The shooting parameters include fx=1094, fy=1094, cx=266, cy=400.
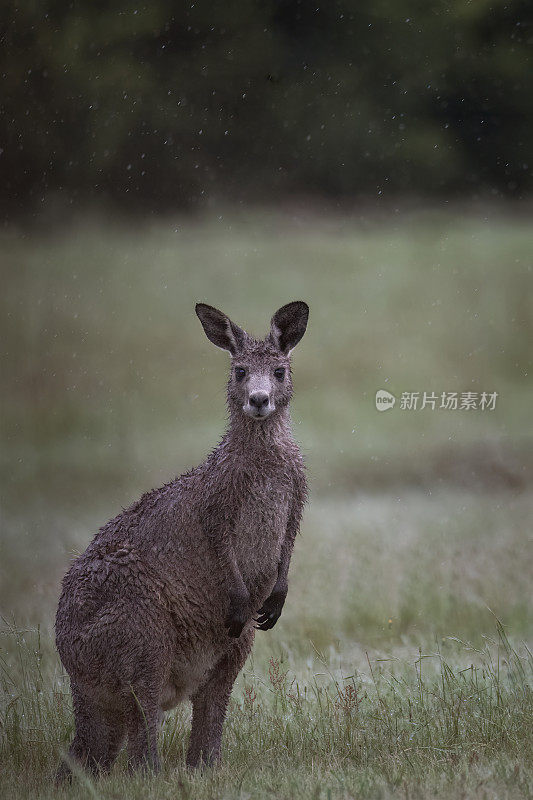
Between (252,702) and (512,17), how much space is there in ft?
13.0

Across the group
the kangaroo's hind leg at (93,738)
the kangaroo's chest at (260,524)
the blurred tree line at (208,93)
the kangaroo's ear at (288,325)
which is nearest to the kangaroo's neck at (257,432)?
the kangaroo's chest at (260,524)

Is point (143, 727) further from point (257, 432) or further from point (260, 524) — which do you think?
point (257, 432)

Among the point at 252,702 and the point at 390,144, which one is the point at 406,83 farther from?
the point at 252,702

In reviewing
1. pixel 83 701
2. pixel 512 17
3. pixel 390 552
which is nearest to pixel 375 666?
pixel 390 552

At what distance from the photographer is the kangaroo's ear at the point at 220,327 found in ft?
14.2

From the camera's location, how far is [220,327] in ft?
14.3

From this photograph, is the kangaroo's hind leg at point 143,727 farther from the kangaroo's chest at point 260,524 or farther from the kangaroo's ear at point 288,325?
the kangaroo's ear at point 288,325

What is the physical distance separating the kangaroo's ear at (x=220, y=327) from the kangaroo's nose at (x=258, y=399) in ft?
1.13

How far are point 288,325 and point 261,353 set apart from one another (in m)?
0.19

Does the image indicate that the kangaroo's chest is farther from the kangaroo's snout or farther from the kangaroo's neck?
the kangaroo's snout

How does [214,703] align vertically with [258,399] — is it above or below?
below

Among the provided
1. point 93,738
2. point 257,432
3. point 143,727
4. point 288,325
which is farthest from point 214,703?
point 288,325

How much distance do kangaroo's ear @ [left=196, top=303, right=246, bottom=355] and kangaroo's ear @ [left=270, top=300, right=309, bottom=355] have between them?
13cm

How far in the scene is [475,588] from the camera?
5.97 m
